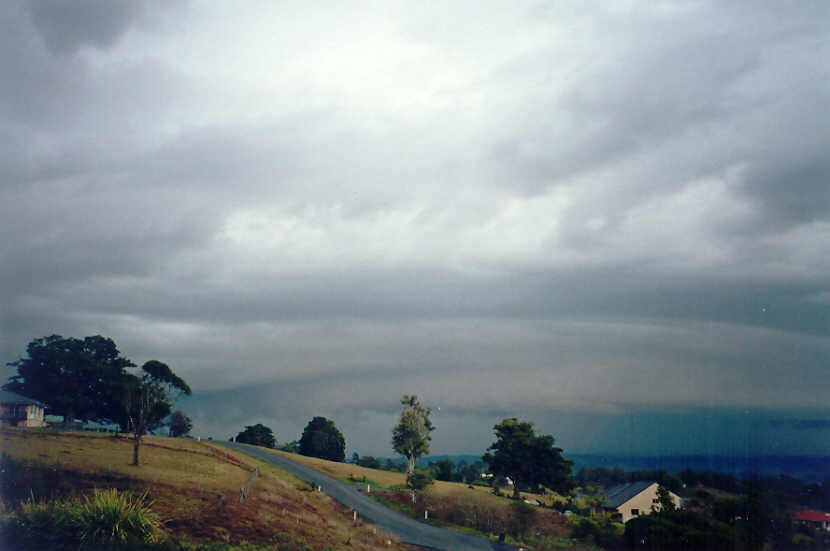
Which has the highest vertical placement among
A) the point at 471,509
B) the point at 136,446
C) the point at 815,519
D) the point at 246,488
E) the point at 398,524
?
the point at 136,446

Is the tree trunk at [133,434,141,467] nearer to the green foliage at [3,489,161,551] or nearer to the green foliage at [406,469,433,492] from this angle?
the green foliage at [3,489,161,551]

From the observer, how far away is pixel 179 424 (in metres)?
19.3

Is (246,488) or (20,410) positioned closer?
(20,410)

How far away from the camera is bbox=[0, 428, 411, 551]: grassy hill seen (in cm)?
1474

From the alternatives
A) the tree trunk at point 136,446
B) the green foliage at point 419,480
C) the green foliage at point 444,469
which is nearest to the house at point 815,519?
the green foliage at point 444,469

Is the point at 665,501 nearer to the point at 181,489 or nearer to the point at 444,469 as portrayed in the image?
the point at 444,469

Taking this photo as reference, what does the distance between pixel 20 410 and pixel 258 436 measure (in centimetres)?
1049

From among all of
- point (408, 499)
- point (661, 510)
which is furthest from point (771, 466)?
point (408, 499)

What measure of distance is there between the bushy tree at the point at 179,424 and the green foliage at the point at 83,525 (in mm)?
4365

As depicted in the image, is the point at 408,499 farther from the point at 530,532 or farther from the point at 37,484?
the point at 37,484

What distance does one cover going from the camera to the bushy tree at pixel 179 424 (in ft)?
61.8

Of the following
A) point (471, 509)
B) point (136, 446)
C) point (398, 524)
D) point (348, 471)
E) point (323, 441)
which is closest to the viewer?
point (136, 446)

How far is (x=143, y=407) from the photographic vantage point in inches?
687

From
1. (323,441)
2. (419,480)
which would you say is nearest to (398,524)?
(419,480)
